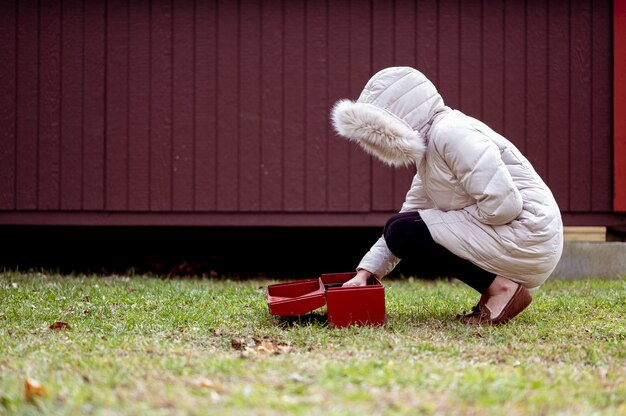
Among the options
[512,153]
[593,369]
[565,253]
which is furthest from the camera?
[565,253]

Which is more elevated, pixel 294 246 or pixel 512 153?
pixel 512 153

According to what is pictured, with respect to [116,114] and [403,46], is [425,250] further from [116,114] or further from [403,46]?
[116,114]

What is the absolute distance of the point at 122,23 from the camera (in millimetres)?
7113

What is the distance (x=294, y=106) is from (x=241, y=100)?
1.64ft

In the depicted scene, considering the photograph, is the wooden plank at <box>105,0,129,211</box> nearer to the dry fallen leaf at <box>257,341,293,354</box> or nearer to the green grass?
the green grass

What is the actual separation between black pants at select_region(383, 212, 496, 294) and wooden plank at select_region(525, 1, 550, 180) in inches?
135

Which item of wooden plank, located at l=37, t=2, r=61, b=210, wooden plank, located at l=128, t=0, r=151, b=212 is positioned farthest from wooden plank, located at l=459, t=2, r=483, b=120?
wooden plank, located at l=37, t=2, r=61, b=210

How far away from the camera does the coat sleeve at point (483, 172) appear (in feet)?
11.9

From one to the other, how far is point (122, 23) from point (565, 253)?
4646mm

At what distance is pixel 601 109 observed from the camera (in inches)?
280

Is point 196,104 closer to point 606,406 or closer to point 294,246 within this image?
point 294,246

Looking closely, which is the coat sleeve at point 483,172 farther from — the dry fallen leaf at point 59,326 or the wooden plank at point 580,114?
the wooden plank at point 580,114

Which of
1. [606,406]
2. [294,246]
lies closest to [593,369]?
[606,406]

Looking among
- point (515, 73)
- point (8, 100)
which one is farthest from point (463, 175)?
point (8, 100)
